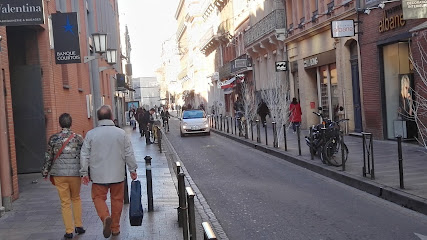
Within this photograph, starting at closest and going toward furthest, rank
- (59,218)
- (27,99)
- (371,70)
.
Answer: (59,218), (27,99), (371,70)

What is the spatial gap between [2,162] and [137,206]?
3.38 meters

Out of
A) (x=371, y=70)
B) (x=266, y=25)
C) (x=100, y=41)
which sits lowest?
(x=371, y=70)

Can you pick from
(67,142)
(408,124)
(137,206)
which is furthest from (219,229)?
(408,124)

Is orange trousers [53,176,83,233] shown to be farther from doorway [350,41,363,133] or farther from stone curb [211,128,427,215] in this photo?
doorway [350,41,363,133]

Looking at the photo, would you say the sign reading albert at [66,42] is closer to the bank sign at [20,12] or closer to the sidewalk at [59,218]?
the sidewalk at [59,218]

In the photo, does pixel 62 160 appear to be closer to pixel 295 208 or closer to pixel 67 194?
pixel 67 194

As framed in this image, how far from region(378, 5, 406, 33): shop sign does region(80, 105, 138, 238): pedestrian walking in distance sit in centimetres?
1163

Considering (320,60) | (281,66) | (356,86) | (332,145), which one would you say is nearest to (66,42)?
(332,145)

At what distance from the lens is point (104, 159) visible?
6766 mm

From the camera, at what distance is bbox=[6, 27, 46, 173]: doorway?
14.2 meters

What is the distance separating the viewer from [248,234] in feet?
24.4

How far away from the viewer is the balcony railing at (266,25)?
30.5m

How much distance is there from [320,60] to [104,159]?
756 inches

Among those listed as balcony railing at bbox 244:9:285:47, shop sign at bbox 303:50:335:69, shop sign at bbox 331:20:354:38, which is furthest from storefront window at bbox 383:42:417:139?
balcony railing at bbox 244:9:285:47
